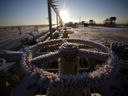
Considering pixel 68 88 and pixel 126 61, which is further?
pixel 126 61

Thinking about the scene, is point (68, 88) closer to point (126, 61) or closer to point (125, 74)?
point (125, 74)

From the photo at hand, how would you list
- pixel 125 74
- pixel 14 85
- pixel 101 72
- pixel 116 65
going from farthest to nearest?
pixel 125 74 < pixel 14 85 < pixel 116 65 < pixel 101 72

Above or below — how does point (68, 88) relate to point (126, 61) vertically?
above

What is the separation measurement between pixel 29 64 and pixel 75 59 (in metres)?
0.61

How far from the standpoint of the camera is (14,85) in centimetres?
638

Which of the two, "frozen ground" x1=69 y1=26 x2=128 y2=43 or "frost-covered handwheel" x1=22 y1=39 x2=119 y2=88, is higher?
"frost-covered handwheel" x1=22 y1=39 x2=119 y2=88

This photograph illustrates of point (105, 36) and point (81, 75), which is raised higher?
point (81, 75)

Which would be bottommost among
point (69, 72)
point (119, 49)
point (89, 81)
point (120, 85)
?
point (120, 85)

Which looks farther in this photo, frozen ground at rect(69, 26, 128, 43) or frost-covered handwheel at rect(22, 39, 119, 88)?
frozen ground at rect(69, 26, 128, 43)

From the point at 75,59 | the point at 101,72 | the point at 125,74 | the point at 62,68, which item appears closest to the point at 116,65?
the point at 101,72

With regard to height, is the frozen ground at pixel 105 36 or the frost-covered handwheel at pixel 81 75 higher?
the frost-covered handwheel at pixel 81 75

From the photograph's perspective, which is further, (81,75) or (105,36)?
(105,36)

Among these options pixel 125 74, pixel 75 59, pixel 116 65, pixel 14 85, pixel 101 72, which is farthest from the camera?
pixel 125 74

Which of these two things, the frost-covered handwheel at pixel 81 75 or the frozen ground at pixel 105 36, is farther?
the frozen ground at pixel 105 36
